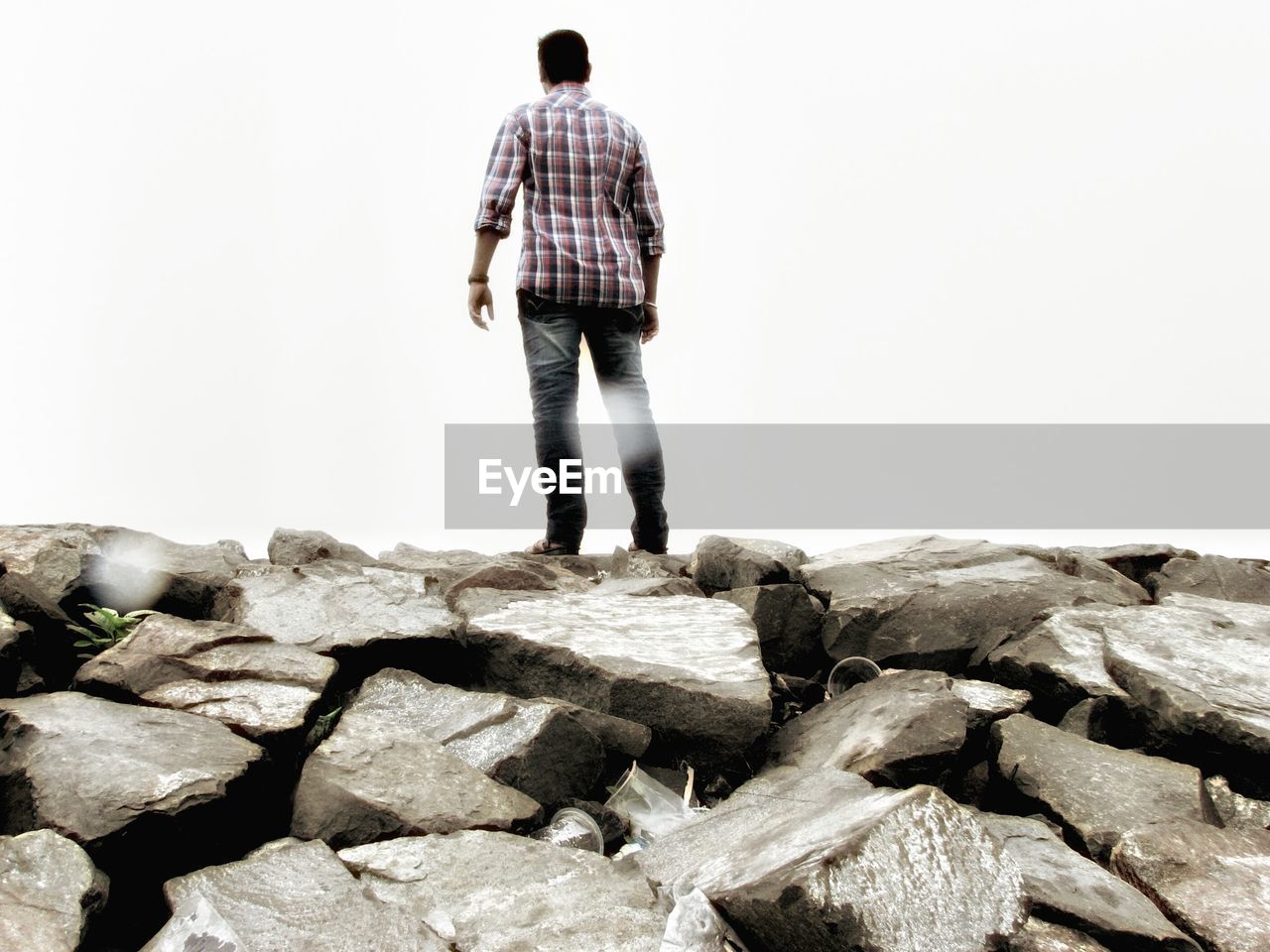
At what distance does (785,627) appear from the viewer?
3.67 metres

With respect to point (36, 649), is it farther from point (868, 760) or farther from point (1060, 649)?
point (1060, 649)

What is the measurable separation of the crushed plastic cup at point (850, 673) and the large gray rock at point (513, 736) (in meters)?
0.98

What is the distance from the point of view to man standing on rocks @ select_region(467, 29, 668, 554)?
5039 millimetres

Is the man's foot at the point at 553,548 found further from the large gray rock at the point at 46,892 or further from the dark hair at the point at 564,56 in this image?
the large gray rock at the point at 46,892

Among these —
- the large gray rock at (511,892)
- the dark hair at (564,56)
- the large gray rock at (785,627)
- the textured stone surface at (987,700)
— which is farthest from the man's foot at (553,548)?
the large gray rock at (511,892)

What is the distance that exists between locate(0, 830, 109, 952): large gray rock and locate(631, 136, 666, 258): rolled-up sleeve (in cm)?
406

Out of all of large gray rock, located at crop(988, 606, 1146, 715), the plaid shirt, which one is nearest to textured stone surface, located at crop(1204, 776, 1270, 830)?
large gray rock, located at crop(988, 606, 1146, 715)

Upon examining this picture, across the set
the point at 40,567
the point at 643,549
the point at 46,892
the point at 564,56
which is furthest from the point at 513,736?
the point at 564,56

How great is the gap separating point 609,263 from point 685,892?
11.3 ft

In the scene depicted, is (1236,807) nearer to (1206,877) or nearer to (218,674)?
(1206,877)

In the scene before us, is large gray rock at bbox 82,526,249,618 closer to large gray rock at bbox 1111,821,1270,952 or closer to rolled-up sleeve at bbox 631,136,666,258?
rolled-up sleeve at bbox 631,136,666,258

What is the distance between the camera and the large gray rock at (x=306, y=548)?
4.70m

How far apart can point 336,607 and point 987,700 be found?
1893 mm

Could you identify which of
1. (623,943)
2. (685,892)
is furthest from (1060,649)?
(623,943)
